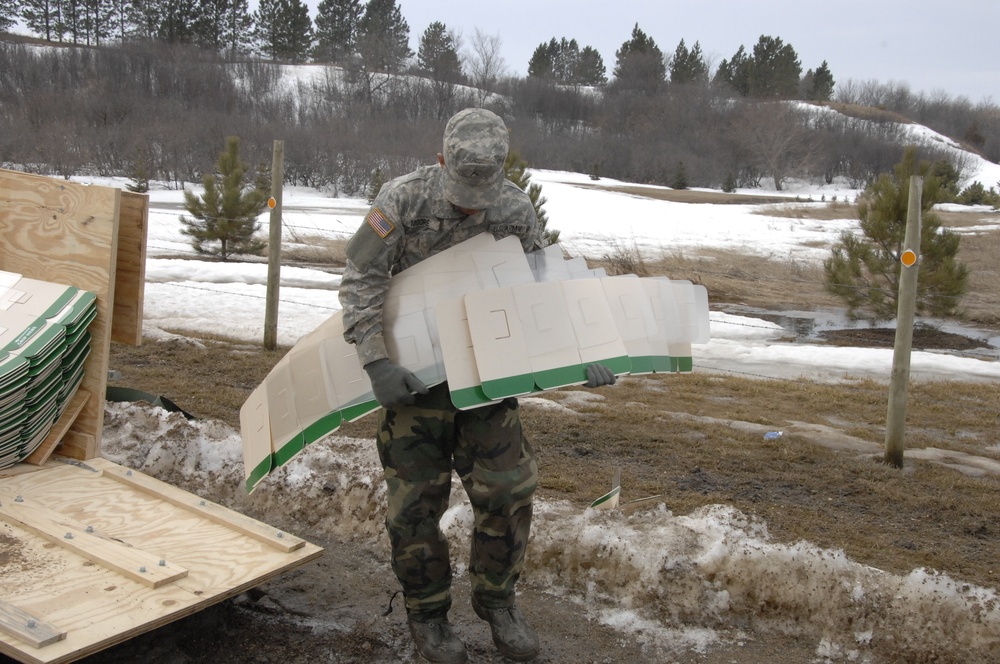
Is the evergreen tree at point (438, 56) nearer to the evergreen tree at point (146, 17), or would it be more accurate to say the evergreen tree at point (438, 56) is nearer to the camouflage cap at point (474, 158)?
the evergreen tree at point (146, 17)

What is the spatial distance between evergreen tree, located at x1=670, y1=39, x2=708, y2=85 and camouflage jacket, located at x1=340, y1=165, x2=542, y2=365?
9261cm

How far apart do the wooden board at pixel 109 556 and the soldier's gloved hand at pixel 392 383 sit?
3.01 ft

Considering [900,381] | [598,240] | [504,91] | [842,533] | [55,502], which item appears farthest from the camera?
[504,91]

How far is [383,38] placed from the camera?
260 feet

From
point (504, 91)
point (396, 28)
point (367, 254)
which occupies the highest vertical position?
point (396, 28)

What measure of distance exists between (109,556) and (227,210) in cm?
1531

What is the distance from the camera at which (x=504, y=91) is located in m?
79.3

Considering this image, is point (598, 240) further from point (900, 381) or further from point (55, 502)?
point (55, 502)

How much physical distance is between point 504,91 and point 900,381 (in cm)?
7695

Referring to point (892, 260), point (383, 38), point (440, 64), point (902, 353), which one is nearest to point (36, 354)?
point (902, 353)

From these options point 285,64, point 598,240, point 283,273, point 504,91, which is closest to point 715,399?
point 283,273

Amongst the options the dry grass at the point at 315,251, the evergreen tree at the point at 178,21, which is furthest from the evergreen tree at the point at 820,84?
the dry grass at the point at 315,251

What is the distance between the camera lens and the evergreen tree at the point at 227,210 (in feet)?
56.8

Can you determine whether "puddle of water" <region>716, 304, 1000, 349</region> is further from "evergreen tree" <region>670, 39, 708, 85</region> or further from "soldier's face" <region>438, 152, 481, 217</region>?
"evergreen tree" <region>670, 39, 708, 85</region>
